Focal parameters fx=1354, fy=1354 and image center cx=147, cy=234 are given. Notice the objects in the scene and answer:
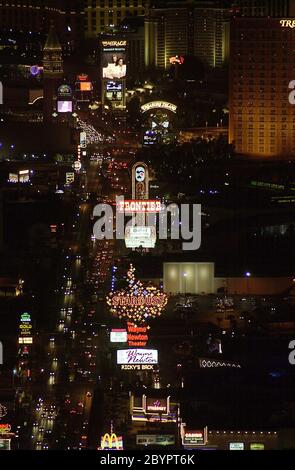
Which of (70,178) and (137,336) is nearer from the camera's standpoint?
(137,336)

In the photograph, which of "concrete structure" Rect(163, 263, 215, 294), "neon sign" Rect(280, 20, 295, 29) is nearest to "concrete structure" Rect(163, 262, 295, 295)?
"concrete structure" Rect(163, 263, 215, 294)

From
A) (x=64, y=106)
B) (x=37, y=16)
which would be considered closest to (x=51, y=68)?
(x=64, y=106)

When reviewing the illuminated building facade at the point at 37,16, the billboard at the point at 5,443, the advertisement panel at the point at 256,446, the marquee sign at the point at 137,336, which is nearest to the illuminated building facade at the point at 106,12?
the illuminated building facade at the point at 37,16

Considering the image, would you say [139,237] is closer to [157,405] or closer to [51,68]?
[157,405]

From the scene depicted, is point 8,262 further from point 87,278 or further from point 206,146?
point 206,146

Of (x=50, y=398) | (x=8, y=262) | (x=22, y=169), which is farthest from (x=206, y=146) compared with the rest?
(x=50, y=398)

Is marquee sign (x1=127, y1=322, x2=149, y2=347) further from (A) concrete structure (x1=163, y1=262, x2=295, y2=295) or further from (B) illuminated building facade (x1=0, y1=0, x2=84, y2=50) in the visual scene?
(B) illuminated building facade (x1=0, y1=0, x2=84, y2=50)
